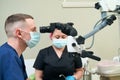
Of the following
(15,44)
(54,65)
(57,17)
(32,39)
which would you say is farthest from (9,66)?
(57,17)

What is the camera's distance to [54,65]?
2242mm

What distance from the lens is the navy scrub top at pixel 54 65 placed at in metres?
2.24

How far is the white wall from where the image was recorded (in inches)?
105

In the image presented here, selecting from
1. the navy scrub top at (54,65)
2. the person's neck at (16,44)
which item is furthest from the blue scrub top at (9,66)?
the navy scrub top at (54,65)

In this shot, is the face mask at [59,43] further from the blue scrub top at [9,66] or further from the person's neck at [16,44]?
the blue scrub top at [9,66]

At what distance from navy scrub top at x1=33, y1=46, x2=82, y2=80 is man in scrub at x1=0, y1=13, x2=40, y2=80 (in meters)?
0.56

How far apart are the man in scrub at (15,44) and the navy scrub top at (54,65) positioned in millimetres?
561

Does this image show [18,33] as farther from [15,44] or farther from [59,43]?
[59,43]

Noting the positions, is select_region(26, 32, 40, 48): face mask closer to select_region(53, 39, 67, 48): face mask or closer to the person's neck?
the person's neck

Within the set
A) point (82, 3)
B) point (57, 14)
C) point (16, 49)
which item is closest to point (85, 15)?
point (82, 3)

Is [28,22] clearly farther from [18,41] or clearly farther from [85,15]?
[85,15]

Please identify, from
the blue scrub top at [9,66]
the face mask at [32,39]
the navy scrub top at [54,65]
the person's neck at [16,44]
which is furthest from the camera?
the navy scrub top at [54,65]

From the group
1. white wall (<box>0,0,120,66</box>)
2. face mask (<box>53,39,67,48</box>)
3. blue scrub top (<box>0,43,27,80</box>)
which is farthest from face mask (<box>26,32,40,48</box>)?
white wall (<box>0,0,120,66</box>)

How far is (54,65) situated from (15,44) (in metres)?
0.77
